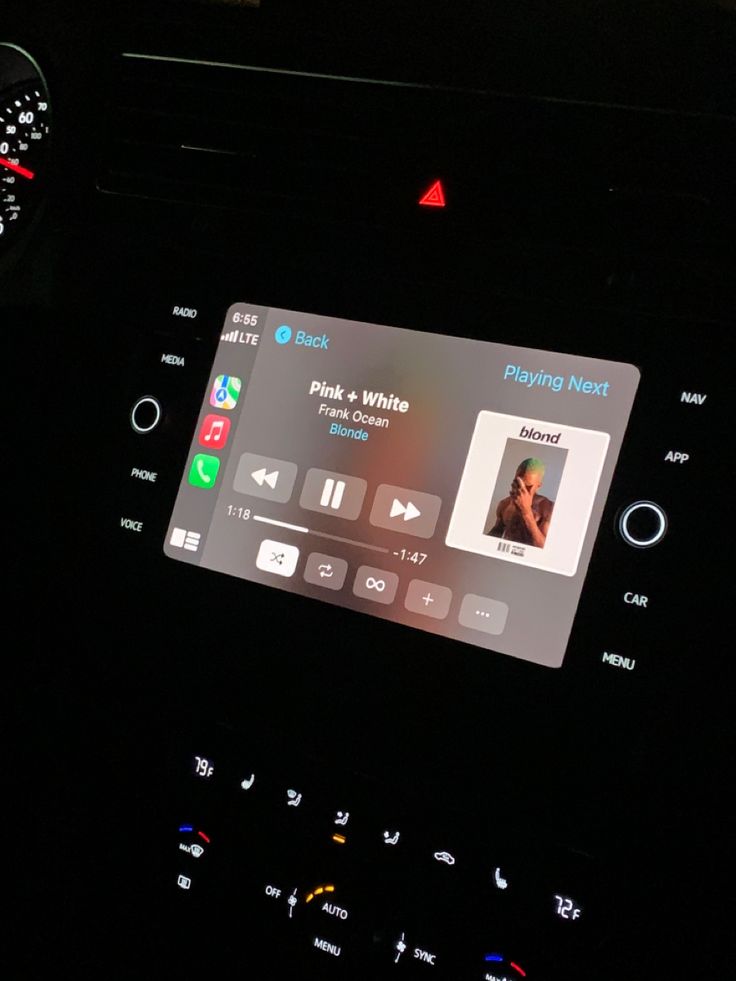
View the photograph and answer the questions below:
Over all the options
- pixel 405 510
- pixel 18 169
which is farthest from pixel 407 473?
pixel 18 169

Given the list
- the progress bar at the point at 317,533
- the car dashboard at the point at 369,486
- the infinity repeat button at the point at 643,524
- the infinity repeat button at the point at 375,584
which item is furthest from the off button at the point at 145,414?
the infinity repeat button at the point at 643,524

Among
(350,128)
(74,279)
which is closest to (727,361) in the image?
(350,128)

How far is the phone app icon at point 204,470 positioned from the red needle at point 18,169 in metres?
0.34

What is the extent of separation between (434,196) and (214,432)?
0.28 m

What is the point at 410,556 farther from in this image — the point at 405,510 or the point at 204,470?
the point at 204,470

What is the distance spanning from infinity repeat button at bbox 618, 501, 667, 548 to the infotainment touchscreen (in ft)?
0.08

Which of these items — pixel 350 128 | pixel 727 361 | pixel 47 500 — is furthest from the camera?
pixel 47 500

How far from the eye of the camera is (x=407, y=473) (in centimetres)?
95

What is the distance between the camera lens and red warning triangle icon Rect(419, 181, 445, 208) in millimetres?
973

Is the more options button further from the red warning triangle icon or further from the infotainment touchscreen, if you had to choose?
the red warning triangle icon

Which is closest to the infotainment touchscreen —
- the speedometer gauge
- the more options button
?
the more options button

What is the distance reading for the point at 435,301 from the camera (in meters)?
0.98

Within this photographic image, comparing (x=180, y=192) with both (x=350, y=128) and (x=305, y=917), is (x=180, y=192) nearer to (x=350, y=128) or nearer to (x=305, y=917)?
(x=350, y=128)

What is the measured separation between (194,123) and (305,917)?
27.2 inches
